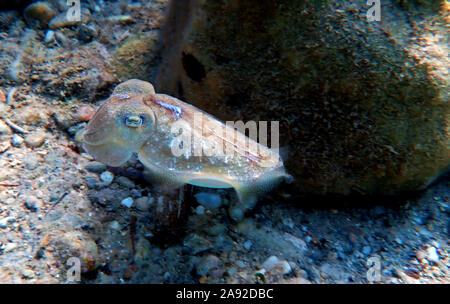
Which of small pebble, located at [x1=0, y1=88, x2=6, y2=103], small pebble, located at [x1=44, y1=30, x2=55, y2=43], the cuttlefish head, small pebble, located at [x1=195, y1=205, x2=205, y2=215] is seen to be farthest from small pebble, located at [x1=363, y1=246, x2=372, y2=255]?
small pebble, located at [x1=44, y1=30, x2=55, y2=43]

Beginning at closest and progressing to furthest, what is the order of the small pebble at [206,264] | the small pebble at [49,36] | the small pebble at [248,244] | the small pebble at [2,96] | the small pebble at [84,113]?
1. the small pebble at [206,264]
2. the small pebble at [248,244]
3. the small pebble at [2,96]
4. the small pebble at [84,113]
5. the small pebble at [49,36]

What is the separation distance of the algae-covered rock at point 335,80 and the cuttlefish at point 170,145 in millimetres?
813

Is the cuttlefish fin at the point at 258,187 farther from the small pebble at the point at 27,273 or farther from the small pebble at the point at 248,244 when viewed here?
the small pebble at the point at 27,273

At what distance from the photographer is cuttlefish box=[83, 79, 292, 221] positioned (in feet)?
8.18

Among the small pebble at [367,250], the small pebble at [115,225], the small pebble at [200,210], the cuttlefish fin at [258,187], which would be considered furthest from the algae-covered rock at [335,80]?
the small pebble at [115,225]

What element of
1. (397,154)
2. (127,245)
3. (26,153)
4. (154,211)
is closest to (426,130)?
(397,154)

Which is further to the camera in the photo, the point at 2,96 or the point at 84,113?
the point at 84,113

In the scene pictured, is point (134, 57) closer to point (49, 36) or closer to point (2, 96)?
point (49, 36)

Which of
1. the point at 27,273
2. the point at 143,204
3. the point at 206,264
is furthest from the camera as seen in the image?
the point at 143,204

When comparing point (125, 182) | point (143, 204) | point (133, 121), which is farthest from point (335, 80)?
point (125, 182)

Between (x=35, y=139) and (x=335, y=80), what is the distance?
3.28 metres

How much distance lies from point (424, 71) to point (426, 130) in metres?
0.60

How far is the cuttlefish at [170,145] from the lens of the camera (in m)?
2.49

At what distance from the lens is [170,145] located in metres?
2.52
